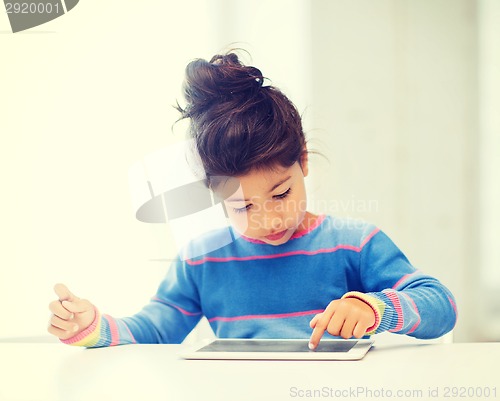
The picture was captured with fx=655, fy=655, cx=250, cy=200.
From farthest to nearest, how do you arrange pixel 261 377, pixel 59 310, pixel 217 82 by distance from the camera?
pixel 217 82 → pixel 59 310 → pixel 261 377

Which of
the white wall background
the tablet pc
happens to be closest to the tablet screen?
the tablet pc

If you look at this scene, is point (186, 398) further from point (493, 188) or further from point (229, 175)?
point (493, 188)

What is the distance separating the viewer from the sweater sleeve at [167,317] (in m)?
0.83

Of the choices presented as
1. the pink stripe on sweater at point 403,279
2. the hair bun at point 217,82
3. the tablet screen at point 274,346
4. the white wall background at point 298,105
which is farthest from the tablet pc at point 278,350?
the white wall background at point 298,105

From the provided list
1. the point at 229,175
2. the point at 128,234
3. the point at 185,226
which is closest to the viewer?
the point at 229,175

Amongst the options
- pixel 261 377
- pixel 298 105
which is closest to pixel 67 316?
pixel 261 377

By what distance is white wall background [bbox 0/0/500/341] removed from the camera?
4.73 ft

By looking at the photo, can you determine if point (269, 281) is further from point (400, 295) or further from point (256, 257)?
point (400, 295)

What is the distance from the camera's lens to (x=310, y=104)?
164 cm

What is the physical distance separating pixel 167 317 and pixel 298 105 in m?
0.80

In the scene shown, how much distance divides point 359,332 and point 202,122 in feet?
1.21

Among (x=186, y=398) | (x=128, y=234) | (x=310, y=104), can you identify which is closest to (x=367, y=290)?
(x=186, y=398)

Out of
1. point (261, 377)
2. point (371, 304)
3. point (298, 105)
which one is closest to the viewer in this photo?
point (261, 377)

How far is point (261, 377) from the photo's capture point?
0.55 metres
